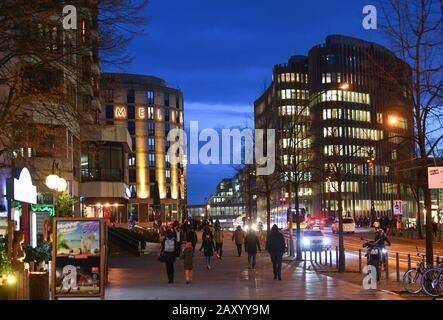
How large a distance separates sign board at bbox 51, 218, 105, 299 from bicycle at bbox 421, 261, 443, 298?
8.31 meters

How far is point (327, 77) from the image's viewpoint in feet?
474

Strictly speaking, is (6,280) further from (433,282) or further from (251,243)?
(251,243)

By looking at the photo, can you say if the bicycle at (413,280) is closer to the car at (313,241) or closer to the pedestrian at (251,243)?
the pedestrian at (251,243)

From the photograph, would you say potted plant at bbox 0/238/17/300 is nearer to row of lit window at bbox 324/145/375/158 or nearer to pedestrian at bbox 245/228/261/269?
row of lit window at bbox 324/145/375/158

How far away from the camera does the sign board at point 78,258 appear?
16.1m

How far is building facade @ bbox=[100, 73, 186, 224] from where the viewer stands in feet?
431

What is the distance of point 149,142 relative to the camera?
451 ft

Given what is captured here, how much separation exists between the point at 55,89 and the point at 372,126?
125865 mm

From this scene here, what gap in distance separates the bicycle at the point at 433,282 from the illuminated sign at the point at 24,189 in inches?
400

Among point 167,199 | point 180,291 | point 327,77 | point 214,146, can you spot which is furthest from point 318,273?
point 327,77

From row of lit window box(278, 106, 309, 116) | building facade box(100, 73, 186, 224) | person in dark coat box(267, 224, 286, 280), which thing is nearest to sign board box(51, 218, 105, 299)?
person in dark coat box(267, 224, 286, 280)

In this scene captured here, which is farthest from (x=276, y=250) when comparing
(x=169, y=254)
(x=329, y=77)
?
(x=329, y=77)

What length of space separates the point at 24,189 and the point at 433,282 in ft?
34.2
